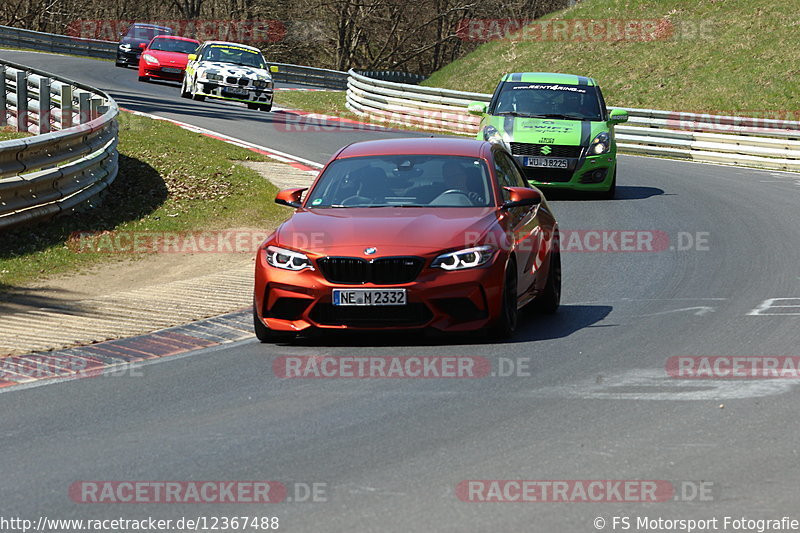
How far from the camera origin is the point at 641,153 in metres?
29.9

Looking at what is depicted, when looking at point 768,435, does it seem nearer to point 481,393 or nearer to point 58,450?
point 481,393

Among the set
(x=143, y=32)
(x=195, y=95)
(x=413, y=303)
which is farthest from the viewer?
(x=143, y=32)

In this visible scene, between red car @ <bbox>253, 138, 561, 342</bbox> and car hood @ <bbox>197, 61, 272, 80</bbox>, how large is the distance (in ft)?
77.5

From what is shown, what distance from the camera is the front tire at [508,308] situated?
9617 millimetres

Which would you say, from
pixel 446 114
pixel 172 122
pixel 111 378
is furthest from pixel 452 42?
pixel 111 378

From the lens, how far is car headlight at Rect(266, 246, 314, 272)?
9.57m

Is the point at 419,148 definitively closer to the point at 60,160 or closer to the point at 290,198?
the point at 290,198

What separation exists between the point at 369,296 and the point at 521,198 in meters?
1.71

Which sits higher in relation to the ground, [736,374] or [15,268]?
[736,374]

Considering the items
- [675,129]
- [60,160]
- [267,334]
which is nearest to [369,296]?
[267,334]

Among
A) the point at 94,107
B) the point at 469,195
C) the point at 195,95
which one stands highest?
the point at 469,195

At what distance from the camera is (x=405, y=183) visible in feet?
34.9

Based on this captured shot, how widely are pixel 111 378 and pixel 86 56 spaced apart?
49938 millimetres

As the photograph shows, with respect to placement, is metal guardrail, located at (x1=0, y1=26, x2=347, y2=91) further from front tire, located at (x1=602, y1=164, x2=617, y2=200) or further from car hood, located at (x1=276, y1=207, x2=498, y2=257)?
car hood, located at (x1=276, y1=207, x2=498, y2=257)
